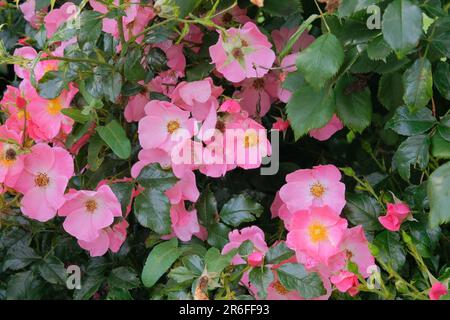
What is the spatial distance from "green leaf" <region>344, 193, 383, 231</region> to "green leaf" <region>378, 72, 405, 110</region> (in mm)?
166

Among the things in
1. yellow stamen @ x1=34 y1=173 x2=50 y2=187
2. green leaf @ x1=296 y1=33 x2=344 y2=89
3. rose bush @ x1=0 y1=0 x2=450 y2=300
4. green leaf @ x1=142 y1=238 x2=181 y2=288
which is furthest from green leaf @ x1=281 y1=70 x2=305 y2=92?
yellow stamen @ x1=34 y1=173 x2=50 y2=187

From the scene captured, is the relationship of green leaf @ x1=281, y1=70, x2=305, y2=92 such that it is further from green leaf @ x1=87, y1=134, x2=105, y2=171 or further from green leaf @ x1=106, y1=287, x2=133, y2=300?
green leaf @ x1=106, y1=287, x2=133, y2=300

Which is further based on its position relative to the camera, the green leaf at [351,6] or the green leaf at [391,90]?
the green leaf at [391,90]

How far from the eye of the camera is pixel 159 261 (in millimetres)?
1075

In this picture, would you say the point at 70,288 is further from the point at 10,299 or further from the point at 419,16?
the point at 419,16

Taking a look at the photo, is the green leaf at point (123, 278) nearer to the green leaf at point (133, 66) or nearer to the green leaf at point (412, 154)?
the green leaf at point (133, 66)

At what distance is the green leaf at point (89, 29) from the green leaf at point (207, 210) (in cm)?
33

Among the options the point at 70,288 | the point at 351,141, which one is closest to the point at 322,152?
the point at 351,141

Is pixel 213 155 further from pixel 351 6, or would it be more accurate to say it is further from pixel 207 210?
pixel 351 6

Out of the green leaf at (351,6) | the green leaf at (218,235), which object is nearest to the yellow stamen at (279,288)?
the green leaf at (218,235)

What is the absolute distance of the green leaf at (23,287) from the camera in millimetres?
1220

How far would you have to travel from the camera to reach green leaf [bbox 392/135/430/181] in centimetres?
104

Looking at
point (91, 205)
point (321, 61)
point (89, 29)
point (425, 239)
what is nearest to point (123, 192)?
point (91, 205)

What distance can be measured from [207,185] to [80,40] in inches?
13.2
